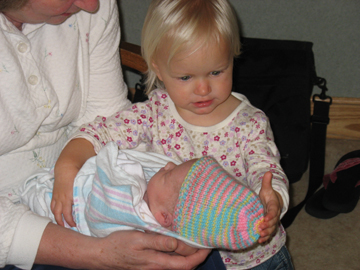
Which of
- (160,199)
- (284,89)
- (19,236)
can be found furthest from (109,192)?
(284,89)

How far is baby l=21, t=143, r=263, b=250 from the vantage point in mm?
876

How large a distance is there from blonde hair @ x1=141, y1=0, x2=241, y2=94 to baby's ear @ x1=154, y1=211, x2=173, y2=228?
0.44 metres

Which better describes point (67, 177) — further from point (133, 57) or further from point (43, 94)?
point (133, 57)

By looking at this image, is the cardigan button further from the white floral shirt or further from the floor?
the floor

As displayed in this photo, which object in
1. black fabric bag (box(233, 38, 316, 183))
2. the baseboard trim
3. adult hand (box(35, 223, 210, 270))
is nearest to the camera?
adult hand (box(35, 223, 210, 270))

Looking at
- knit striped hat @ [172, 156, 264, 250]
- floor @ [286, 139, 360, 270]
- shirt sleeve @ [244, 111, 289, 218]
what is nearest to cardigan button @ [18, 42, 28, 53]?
knit striped hat @ [172, 156, 264, 250]

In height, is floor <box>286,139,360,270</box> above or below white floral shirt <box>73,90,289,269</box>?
below

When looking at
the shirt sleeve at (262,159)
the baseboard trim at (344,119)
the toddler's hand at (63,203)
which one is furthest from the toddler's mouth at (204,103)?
the baseboard trim at (344,119)

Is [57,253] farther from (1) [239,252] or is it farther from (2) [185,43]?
(2) [185,43]

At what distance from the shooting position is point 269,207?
0.92m

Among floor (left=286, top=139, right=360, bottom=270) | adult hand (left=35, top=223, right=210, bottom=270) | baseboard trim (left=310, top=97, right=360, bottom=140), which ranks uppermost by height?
adult hand (left=35, top=223, right=210, bottom=270)

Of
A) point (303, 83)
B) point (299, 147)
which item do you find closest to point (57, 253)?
point (299, 147)

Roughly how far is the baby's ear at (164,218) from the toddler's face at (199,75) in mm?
329

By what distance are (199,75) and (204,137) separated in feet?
0.75
